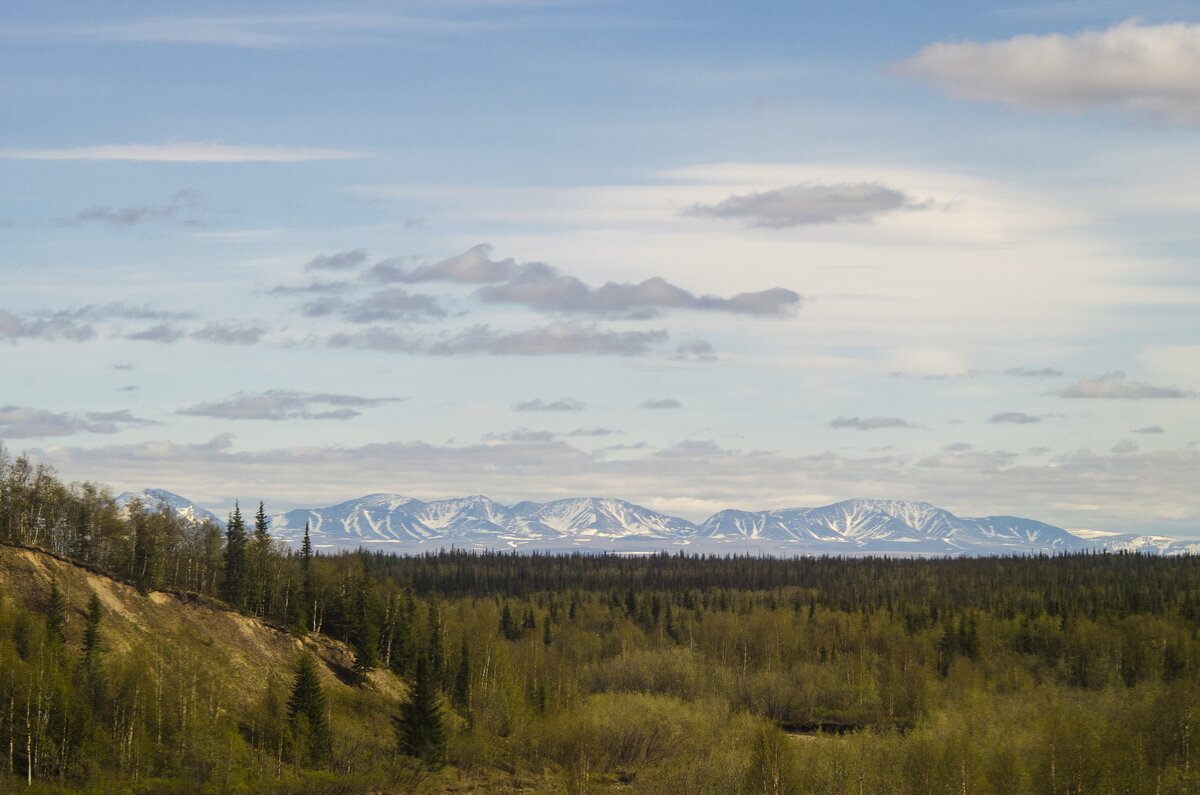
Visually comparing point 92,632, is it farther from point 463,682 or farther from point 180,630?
point 463,682

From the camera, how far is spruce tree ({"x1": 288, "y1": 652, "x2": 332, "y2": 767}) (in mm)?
153125

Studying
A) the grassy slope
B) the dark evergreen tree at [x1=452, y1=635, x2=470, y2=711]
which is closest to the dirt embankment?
the grassy slope

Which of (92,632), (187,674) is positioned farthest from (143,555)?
(92,632)

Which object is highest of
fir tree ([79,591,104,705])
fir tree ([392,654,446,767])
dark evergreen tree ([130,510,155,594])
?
dark evergreen tree ([130,510,155,594])

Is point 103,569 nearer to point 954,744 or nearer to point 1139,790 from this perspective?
point 954,744

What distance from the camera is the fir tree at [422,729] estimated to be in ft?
522

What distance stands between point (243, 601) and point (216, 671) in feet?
83.0

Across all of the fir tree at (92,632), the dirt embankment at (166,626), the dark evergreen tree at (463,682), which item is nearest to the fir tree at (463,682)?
the dark evergreen tree at (463,682)

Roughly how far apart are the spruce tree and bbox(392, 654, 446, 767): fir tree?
8779 mm

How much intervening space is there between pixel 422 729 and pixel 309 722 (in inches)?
517

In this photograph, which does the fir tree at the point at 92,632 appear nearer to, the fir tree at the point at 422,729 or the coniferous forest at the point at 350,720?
the coniferous forest at the point at 350,720

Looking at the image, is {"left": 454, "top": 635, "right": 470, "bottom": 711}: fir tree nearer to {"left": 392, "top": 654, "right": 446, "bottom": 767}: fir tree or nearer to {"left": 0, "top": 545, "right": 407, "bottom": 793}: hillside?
{"left": 0, "top": 545, "right": 407, "bottom": 793}: hillside

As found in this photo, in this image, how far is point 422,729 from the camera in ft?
527

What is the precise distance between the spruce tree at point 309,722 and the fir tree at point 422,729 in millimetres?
8779
